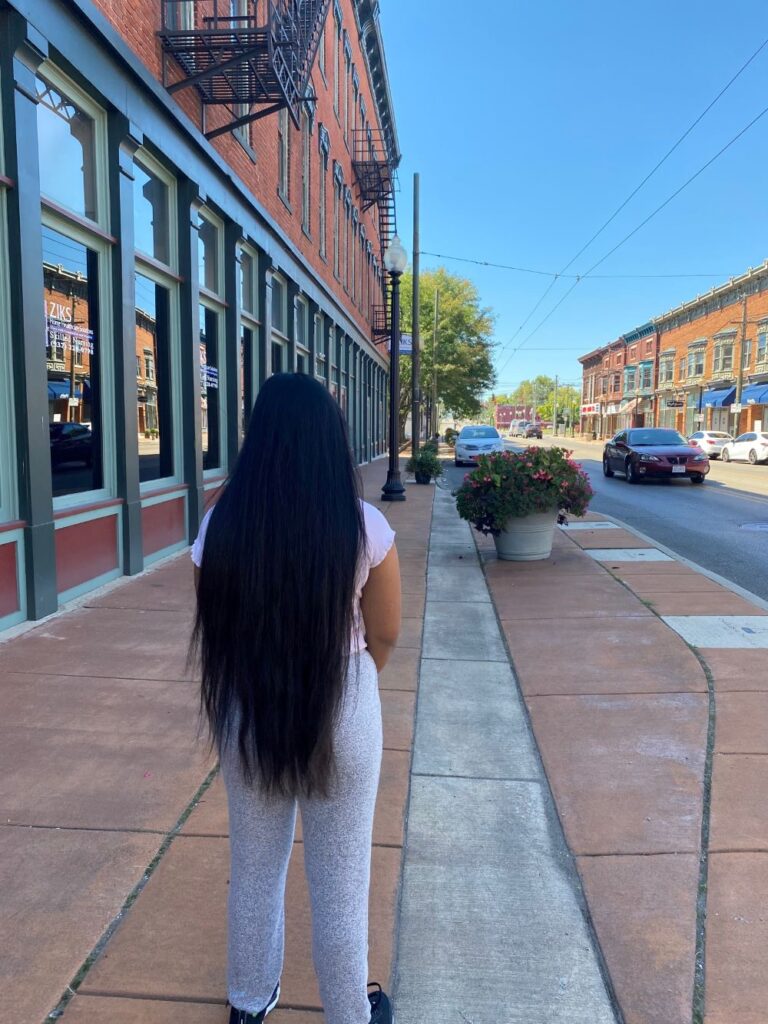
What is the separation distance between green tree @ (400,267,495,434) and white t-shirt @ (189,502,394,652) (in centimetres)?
4438

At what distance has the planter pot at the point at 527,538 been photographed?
8.21 meters

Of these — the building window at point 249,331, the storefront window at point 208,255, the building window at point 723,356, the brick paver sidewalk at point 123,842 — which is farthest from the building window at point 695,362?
the brick paver sidewalk at point 123,842

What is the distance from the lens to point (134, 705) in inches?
166

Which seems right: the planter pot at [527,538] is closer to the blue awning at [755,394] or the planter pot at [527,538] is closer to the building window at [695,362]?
the blue awning at [755,394]

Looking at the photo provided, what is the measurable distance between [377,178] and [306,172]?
9.57 m

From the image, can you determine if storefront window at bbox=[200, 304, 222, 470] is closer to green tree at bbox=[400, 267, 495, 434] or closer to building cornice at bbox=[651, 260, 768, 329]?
green tree at bbox=[400, 267, 495, 434]

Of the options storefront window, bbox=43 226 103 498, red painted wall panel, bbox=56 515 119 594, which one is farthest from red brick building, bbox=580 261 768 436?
red painted wall panel, bbox=56 515 119 594

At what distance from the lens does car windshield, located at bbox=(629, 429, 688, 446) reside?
66.7ft

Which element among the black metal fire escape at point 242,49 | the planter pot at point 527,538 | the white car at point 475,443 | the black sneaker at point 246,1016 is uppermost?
the black metal fire escape at point 242,49

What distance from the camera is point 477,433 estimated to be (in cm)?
2727

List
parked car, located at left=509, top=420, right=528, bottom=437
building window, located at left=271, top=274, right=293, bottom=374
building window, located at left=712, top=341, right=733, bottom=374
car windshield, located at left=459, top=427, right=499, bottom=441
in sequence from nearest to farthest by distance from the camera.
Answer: building window, located at left=271, top=274, right=293, bottom=374 → car windshield, located at left=459, top=427, right=499, bottom=441 → building window, located at left=712, top=341, right=733, bottom=374 → parked car, located at left=509, top=420, right=528, bottom=437

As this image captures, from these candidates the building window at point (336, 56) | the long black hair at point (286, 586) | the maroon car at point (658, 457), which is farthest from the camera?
the maroon car at point (658, 457)

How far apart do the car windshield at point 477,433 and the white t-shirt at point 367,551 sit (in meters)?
25.5

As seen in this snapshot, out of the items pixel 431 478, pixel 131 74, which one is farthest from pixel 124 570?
pixel 431 478
